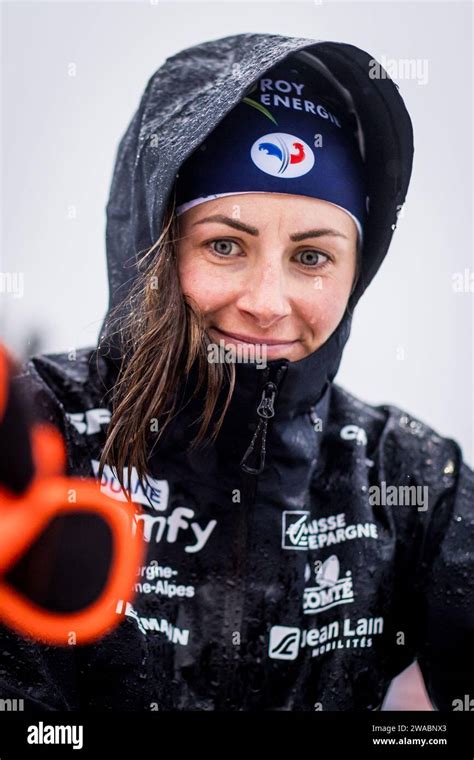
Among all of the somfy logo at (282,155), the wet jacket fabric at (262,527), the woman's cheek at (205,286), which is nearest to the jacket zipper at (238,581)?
the wet jacket fabric at (262,527)

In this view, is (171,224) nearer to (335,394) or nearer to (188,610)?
(335,394)

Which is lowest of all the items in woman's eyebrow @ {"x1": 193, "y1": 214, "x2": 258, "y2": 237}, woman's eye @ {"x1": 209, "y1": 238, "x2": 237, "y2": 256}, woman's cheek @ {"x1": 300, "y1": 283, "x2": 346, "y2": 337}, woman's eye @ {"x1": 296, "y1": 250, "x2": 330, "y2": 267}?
woman's cheek @ {"x1": 300, "y1": 283, "x2": 346, "y2": 337}

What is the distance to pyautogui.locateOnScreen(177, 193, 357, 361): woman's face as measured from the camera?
1581mm

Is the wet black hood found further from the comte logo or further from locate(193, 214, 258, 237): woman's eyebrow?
the comte logo

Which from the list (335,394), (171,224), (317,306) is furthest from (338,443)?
(171,224)

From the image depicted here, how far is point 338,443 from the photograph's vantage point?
1.87 m

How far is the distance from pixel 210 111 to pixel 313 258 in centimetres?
36

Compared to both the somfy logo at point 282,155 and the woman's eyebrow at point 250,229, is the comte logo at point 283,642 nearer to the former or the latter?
the woman's eyebrow at point 250,229

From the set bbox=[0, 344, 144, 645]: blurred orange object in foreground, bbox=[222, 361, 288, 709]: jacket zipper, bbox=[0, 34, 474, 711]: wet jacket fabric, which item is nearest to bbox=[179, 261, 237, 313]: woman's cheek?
bbox=[0, 34, 474, 711]: wet jacket fabric

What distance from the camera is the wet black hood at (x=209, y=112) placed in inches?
63.9

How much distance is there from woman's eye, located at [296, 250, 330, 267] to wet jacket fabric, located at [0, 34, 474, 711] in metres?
0.17

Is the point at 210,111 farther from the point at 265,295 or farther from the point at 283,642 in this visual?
the point at 283,642

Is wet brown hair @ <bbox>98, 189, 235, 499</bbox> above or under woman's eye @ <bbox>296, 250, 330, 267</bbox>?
under

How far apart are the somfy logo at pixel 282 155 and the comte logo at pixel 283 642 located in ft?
3.16
